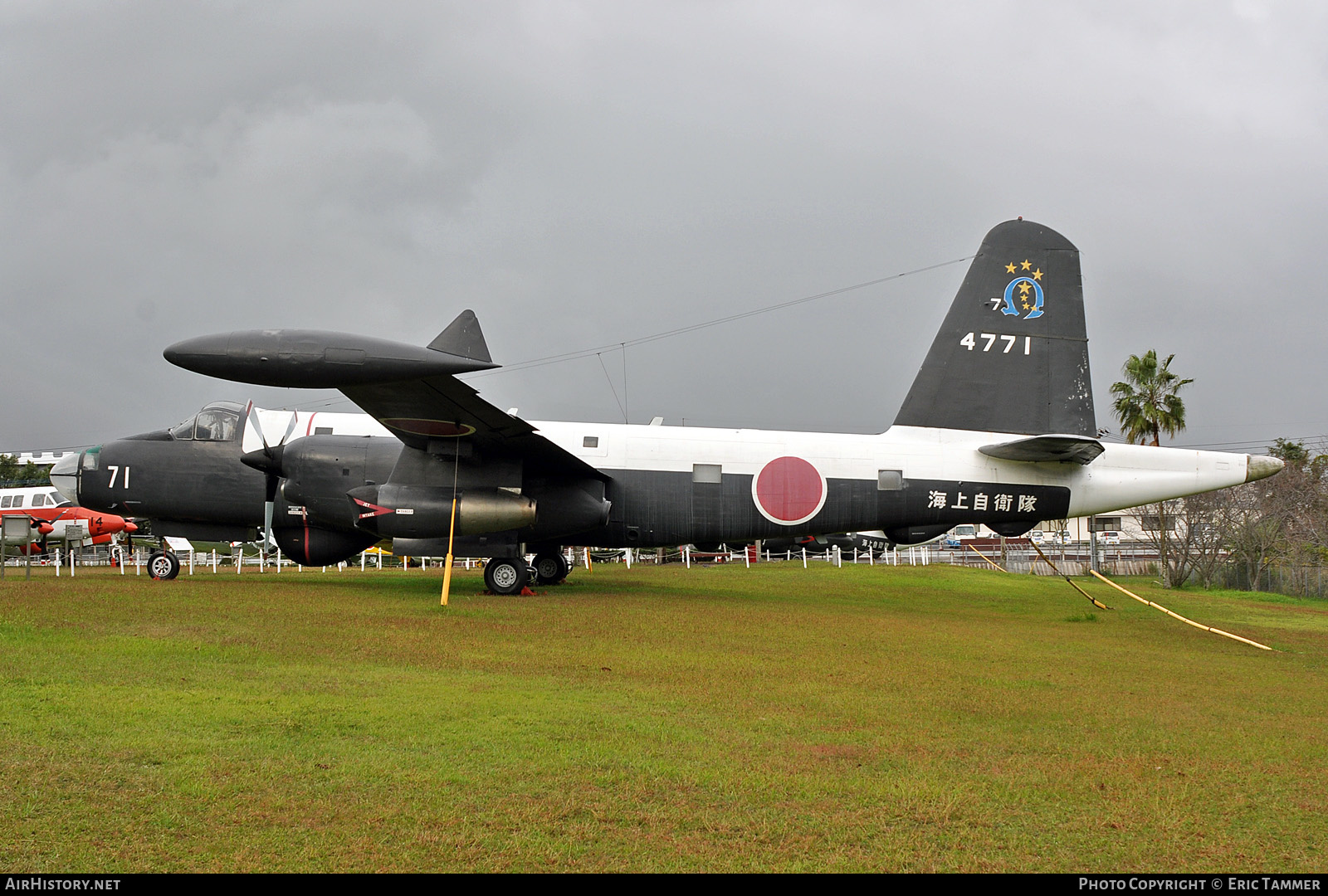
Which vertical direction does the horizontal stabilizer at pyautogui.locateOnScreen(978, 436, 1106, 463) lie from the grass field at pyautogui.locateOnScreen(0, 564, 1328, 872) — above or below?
above

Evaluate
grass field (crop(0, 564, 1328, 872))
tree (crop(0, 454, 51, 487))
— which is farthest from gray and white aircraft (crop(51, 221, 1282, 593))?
tree (crop(0, 454, 51, 487))

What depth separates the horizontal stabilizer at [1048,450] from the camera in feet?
50.7

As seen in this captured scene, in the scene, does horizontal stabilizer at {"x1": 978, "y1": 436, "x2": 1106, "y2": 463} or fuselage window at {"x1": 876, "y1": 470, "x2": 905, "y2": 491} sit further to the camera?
fuselage window at {"x1": 876, "y1": 470, "x2": 905, "y2": 491}

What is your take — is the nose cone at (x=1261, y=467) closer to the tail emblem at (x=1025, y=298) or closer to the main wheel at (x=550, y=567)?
the tail emblem at (x=1025, y=298)

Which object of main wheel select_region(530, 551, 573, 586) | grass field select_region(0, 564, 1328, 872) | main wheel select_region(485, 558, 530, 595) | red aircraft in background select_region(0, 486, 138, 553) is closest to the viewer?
grass field select_region(0, 564, 1328, 872)

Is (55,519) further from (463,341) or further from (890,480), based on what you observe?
(890,480)

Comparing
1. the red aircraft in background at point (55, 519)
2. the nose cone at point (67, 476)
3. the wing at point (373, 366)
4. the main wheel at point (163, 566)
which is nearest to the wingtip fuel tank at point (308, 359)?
the wing at point (373, 366)

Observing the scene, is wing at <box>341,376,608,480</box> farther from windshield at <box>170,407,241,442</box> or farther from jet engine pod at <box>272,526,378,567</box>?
windshield at <box>170,407,241,442</box>

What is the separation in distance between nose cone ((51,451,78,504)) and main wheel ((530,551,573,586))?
9.35 meters

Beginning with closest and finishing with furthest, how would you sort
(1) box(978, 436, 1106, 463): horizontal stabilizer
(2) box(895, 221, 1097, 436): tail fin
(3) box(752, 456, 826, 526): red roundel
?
(1) box(978, 436, 1106, 463): horizontal stabilizer < (2) box(895, 221, 1097, 436): tail fin < (3) box(752, 456, 826, 526): red roundel

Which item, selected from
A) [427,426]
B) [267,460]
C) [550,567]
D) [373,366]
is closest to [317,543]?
[267,460]

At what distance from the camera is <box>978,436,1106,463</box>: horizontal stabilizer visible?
15445 millimetres

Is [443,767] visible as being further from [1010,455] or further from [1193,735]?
[1010,455]

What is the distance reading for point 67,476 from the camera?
18828 mm
